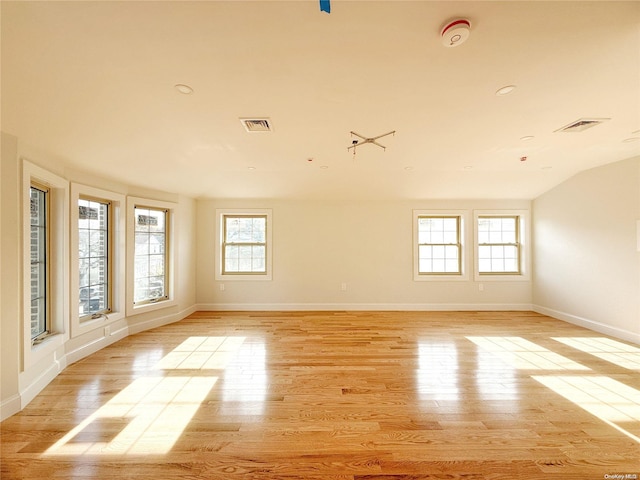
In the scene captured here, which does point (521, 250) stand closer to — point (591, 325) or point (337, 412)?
point (591, 325)

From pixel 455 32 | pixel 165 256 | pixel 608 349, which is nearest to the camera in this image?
pixel 455 32

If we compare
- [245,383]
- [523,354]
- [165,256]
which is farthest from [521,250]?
[165,256]

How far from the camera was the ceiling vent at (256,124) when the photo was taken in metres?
2.34

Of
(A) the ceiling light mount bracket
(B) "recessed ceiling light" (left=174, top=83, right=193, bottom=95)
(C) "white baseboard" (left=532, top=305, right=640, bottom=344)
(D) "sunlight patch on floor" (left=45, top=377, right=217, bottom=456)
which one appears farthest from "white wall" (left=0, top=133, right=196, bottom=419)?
(C) "white baseboard" (left=532, top=305, right=640, bottom=344)

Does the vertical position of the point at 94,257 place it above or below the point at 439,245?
below

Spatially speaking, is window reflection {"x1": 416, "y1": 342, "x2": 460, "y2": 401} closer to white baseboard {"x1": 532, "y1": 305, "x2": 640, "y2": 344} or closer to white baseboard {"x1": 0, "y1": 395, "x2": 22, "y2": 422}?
white baseboard {"x1": 532, "y1": 305, "x2": 640, "y2": 344}

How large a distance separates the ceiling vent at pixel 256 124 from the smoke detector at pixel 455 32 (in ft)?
4.93

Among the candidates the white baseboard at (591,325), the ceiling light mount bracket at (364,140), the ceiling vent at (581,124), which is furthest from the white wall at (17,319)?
the white baseboard at (591,325)

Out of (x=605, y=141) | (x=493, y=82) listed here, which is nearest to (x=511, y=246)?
(x=605, y=141)

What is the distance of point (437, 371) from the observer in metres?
2.61

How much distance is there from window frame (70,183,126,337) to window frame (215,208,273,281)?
1.64 meters

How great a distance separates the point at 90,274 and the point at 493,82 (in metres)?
4.75

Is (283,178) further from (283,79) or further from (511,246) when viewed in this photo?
(511,246)

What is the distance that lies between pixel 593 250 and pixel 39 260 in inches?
285
